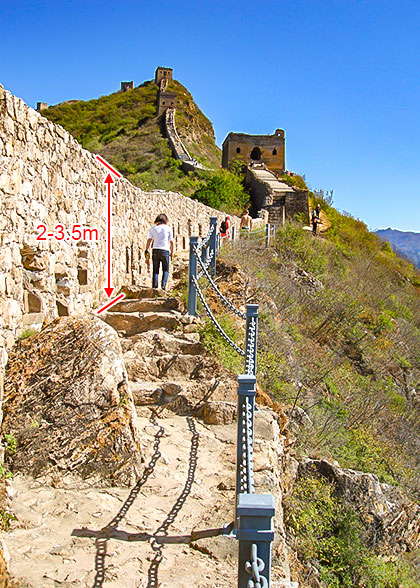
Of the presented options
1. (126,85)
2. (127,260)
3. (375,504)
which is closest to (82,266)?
(127,260)

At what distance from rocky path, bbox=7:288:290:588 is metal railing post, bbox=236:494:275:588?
3.53ft

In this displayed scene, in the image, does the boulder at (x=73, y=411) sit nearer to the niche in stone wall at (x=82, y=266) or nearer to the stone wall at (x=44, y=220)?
the stone wall at (x=44, y=220)

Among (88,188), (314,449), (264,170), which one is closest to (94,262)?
(88,188)

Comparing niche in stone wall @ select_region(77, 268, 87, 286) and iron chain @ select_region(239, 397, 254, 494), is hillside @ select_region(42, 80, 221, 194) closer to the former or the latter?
niche in stone wall @ select_region(77, 268, 87, 286)

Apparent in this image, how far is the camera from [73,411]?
4.37 m

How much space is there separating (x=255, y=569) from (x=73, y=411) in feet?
8.38

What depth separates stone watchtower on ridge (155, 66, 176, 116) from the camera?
171 feet

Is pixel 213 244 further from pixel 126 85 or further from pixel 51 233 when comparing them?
pixel 126 85

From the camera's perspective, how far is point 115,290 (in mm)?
9008

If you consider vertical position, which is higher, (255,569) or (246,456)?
(246,456)

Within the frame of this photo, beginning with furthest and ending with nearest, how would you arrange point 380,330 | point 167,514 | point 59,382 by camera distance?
point 380,330 → point 59,382 → point 167,514

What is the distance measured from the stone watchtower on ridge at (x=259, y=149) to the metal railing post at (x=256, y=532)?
1476 inches

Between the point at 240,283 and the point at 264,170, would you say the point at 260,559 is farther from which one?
the point at 264,170

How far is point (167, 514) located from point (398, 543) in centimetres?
387
